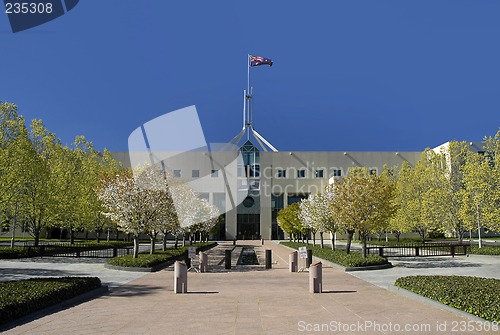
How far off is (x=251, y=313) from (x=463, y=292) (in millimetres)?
5831

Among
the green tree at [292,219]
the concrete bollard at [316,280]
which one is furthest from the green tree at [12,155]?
the green tree at [292,219]

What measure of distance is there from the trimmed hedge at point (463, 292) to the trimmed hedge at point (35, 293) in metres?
10.8

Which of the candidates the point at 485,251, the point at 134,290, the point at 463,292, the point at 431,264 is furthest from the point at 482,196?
the point at 134,290

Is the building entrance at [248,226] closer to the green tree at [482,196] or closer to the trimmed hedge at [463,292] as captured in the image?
the green tree at [482,196]

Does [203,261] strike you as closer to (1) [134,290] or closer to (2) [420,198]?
(1) [134,290]

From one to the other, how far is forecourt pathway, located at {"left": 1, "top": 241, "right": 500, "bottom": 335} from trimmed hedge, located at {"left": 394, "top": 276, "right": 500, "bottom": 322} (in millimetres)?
354

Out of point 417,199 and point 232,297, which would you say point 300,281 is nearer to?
point 232,297

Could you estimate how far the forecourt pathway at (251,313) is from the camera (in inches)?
369

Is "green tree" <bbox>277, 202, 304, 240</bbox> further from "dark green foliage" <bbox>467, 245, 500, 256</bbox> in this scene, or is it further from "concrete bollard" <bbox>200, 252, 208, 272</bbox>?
"concrete bollard" <bbox>200, 252, 208, 272</bbox>

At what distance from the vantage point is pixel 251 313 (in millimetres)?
11156

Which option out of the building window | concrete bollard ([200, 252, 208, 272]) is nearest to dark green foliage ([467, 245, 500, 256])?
concrete bollard ([200, 252, 208, 272])

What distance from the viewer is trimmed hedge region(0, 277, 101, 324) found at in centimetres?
998

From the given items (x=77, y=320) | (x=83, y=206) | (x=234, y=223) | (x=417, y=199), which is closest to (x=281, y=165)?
(x=234, y=223)

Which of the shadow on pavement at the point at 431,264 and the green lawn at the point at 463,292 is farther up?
the green lawn at the point at 463,292
